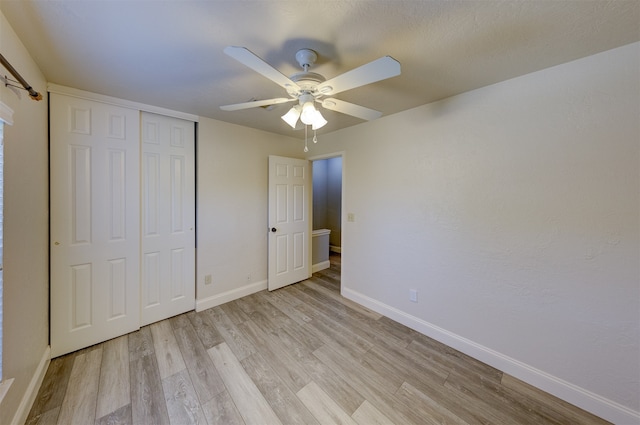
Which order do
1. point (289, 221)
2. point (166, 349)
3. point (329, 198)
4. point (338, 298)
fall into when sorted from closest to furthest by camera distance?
point (166, 349) → point (338, 298) → point (289, 221) → point (329, 198)

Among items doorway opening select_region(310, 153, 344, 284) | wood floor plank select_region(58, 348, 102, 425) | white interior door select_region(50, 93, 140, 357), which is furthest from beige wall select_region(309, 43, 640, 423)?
doorway opening select_region(310, 153, 344, 284)

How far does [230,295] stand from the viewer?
2920 mm

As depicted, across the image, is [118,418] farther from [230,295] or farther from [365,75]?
[365,75]

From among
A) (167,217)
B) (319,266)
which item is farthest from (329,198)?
(167,217)

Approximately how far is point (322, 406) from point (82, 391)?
1709 mm

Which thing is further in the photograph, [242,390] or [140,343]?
[140,343]

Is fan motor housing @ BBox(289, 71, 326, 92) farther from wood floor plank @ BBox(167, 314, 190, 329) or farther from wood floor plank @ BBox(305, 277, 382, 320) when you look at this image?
wood floor plank @ BBox(167, 314, 190, 329)

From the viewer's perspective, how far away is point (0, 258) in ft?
3.93

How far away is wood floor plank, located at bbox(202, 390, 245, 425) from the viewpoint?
54.9 inches

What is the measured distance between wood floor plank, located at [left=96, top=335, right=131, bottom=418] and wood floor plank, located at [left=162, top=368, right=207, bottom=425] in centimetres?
24

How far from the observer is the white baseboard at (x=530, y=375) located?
1.42 m

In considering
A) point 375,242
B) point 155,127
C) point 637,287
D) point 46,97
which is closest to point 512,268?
point 637,287

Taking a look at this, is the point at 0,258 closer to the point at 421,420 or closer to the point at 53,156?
the point at 53,156

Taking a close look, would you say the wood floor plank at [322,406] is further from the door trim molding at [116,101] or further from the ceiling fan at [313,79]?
the door trim molding at [116,101]
